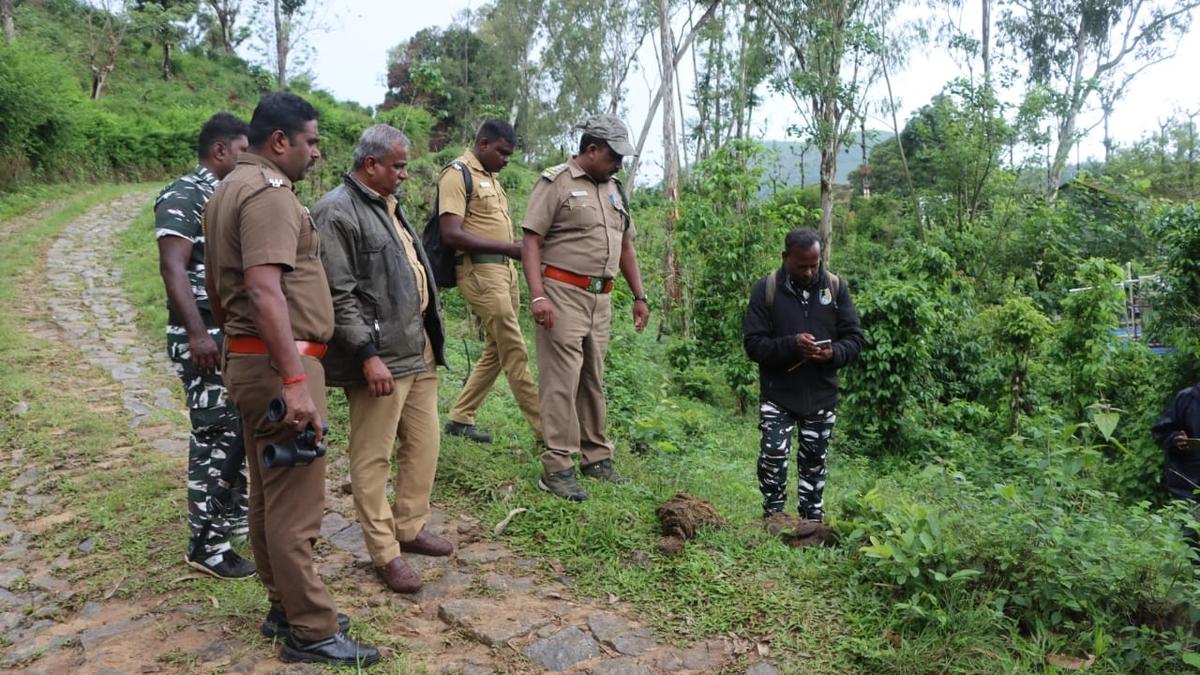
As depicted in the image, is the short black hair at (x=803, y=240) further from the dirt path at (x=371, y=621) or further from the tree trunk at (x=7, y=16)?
the tree trunk at (x=7, y=16)

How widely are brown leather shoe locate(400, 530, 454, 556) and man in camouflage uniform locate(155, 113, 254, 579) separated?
Answer: 0.64 meters

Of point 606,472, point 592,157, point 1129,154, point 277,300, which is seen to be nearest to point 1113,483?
point 606,472

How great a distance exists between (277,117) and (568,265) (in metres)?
1.80

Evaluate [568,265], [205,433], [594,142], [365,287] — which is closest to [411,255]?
[365,287]

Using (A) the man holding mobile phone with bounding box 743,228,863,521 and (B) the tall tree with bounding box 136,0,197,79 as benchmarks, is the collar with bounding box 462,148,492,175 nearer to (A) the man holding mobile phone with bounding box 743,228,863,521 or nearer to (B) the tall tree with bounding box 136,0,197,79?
(A) the man holding mobile phone with bounding box 743,228,863,521

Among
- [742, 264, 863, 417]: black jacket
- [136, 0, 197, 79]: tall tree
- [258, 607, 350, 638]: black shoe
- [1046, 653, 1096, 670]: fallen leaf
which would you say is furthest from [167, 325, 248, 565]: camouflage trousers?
[136, 0, 197, 79]: tall tree

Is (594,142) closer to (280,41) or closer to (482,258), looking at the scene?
(482,258)

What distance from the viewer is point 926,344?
26.5 feet

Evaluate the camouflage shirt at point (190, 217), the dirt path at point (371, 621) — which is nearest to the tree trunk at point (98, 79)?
the dirt path at point (371, 621)

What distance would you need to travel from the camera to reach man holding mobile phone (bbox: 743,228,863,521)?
4137mm

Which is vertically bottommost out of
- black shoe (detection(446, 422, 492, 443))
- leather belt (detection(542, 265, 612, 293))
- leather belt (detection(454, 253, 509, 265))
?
black shoe (detection(446, 422, 492, 443))

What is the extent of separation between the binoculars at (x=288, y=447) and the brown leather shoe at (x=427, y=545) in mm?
1181

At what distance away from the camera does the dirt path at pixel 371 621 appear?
9.73ft

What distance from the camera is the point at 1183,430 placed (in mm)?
4914
